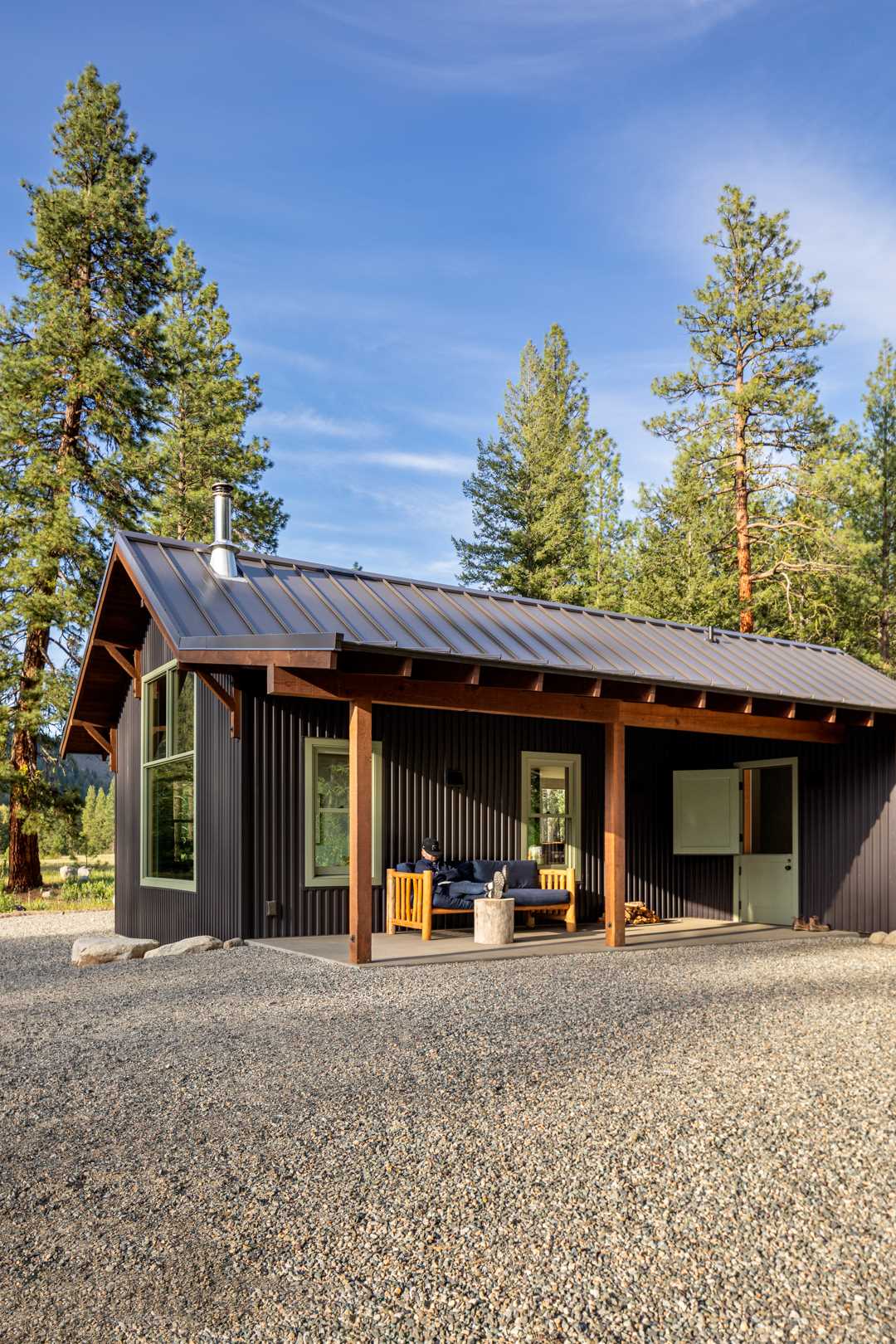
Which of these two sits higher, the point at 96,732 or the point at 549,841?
the point at 96,732

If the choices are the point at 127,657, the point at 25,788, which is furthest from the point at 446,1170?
the point at 25,788

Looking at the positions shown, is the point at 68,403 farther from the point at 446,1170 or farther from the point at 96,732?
the point at 446,1170

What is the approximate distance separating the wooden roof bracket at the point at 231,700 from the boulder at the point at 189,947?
184 centimetres

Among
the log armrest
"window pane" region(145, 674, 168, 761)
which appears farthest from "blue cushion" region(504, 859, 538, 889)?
"window pane" region(145, 674, 168, 761)

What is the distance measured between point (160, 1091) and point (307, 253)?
18.9 metres

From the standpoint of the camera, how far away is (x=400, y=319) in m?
26.0

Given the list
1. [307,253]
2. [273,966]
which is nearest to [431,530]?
[307,253]

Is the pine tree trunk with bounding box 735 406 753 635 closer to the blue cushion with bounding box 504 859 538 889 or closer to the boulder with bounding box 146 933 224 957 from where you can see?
the blue cushion with bounding box 504 859 538 889

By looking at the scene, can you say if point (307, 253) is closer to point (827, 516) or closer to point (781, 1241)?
point (827, 516)

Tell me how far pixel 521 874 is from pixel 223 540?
179 inches

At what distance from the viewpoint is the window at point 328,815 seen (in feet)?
32.3

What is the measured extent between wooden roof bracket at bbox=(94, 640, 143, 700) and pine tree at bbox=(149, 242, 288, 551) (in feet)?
36.3

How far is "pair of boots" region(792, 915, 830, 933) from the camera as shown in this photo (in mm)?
11109

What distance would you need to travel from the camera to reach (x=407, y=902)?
396 inches
